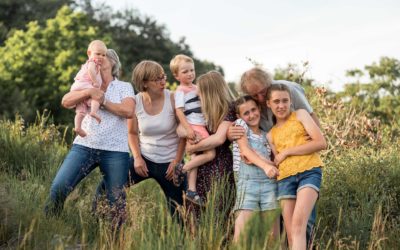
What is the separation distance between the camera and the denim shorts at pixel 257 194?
5.48 metres

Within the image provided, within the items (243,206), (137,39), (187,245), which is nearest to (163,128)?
(243,206)

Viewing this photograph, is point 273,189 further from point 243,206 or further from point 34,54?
point 34,54

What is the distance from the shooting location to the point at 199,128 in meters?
5.99

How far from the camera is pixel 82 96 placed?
5.90 meters

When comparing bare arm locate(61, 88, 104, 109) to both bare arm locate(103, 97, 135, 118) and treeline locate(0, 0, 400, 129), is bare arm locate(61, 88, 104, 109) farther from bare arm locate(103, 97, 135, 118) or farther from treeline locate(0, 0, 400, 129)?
treeline locate(0, 0, 400, 129)

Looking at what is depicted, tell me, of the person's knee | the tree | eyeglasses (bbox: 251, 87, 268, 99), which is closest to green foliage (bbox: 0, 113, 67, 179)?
eyeglasses (bbox: 251, 87, 268, 99)

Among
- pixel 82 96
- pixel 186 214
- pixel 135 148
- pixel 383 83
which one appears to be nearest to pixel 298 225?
pixel 186 214

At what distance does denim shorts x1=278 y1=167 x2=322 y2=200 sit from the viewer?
5.30m

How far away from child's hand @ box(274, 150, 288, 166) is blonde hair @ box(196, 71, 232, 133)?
2.24ft

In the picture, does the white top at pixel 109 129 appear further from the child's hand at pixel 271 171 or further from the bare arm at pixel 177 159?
the child's hand at pixel 271 171

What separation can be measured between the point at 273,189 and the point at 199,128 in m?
0.93

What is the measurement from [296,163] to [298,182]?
16 centimetres

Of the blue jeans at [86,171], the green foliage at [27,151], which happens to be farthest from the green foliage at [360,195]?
the green foliage at [27,151]

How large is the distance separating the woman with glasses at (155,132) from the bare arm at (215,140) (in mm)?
312
